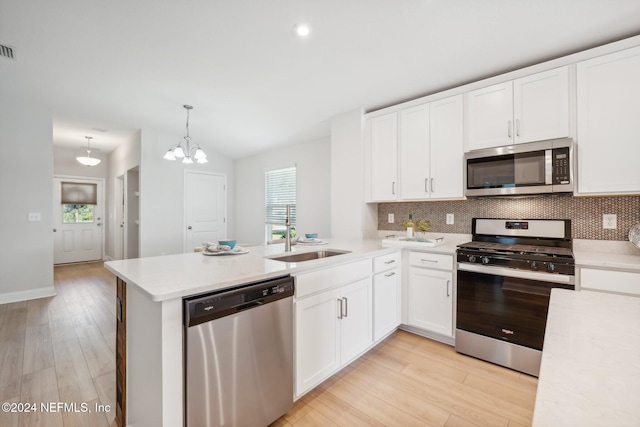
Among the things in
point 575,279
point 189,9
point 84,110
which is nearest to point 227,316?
point 189,9

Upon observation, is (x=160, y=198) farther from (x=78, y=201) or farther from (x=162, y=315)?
(x=162, y=315)

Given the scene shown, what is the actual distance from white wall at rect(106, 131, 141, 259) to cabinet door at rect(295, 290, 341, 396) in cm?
463

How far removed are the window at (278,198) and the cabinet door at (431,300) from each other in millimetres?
2683

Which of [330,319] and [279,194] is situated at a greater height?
[279,194]

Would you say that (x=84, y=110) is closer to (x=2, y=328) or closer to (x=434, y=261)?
(x=2, y=328)

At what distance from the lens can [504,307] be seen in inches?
84.8

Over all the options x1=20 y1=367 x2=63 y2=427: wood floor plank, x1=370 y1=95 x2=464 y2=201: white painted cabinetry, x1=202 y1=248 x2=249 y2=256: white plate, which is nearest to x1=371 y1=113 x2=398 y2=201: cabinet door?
x1=370 y1=95 x2=464 y2=201: white painted cabinetry

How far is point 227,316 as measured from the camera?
1.31 meters

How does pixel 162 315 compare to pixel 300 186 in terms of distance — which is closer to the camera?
pixel 162 315

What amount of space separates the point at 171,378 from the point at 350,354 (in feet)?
4.29

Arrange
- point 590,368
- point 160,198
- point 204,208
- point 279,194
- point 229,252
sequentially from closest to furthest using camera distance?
1. point 590,368
2. point 229,252
3. point 160,198
4. point 279,194
5. point 204,208

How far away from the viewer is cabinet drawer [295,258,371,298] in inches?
67.2

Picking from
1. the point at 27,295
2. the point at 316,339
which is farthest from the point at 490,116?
the point at 27,295

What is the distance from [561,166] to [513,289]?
1.02 metres
